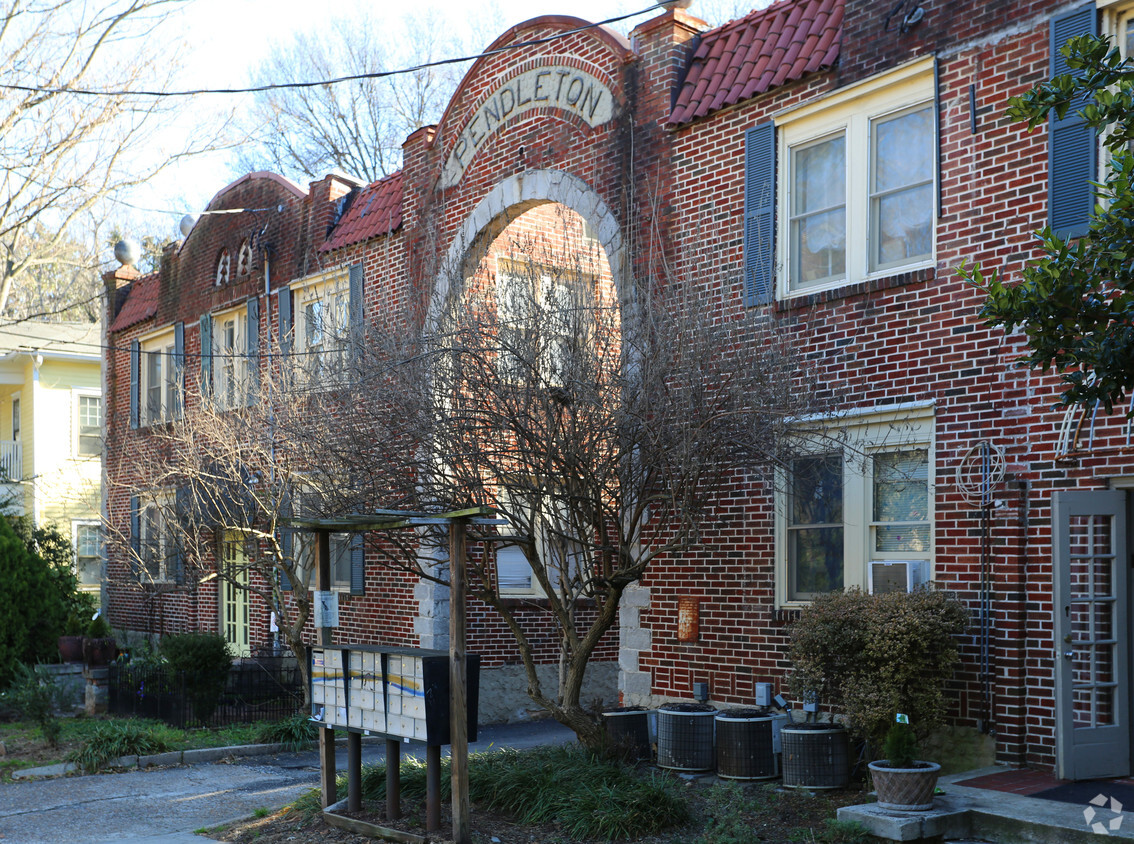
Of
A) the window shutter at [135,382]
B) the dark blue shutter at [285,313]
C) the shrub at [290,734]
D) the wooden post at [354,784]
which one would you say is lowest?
the shrub at [290,734]

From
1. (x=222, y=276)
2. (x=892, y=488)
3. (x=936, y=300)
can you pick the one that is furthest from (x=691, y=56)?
(x=222, y=276)

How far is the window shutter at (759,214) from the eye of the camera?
10641 millimetres

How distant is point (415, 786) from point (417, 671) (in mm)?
1776

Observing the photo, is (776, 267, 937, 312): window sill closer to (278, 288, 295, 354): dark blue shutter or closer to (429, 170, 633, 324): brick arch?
(429, 170, 633, 324): brick arch

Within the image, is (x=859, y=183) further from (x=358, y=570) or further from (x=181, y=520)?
(x=181, y=520)

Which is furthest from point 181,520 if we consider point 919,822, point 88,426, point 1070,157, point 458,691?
point 88,426

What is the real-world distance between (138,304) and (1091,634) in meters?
19.3

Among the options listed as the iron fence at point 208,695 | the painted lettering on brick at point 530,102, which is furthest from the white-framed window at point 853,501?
the iron fence at point 208,695

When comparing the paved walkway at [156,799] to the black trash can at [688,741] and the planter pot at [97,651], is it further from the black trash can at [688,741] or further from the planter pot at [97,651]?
the planter pot at [97,651]

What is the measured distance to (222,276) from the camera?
1959cm

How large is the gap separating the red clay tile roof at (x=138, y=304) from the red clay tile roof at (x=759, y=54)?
13521 millimetres

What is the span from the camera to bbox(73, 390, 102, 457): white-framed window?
90.5ft

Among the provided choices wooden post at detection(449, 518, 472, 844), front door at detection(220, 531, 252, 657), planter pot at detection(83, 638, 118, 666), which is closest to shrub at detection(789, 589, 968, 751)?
wooden post at detection(449, 518, 472, 844)

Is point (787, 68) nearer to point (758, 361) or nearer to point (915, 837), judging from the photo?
point (758, 361)
